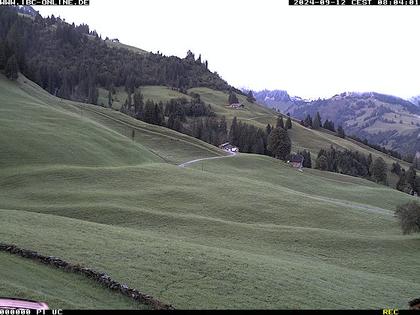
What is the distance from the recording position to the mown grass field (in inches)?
986

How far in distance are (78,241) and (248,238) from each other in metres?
19.7

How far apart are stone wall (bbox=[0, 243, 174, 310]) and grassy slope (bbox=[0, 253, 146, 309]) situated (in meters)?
0.32

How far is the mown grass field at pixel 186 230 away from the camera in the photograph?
2505 centimetres

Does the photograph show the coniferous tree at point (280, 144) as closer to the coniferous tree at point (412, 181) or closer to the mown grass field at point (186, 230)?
the mown grass field at point (186, 230)

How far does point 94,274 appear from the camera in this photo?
22219 millimetres

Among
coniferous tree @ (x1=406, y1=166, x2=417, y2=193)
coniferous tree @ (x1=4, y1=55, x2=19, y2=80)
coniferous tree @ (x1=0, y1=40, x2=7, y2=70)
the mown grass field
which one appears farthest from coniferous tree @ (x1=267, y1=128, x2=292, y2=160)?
coniferous tree @ (x1=0, y1=40, x2=7, y2=70)

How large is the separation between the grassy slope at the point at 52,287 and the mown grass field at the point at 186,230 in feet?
6.53

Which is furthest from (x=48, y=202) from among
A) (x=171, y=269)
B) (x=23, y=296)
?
(x=23, y=296)

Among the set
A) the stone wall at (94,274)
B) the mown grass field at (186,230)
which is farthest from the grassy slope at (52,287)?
the mown grass field at (186,230)

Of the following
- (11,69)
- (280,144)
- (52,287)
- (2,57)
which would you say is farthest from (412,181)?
(52,287)

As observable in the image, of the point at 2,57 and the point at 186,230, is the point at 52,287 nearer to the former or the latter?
the point at 186,230

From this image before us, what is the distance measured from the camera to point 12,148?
65438mm

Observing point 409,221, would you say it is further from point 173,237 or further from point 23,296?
point 23,296

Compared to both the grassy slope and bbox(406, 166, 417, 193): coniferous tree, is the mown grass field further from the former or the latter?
bbox(406, 166, 417, 193): coniferous tree
